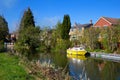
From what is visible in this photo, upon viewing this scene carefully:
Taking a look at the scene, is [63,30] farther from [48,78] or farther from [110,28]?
[48,78]

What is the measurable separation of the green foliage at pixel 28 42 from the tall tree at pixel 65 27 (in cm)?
764

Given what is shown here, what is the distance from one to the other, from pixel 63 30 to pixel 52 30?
955 cm

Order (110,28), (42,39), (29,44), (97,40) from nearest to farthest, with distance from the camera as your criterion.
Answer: (110,28) < (97,40) < (29,44) < (42,39)

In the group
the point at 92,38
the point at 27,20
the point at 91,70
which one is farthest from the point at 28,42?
the point at 91,70

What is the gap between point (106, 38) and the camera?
4716 centimetres

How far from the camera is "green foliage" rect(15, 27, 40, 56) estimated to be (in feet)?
168

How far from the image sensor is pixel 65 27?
2491 inches

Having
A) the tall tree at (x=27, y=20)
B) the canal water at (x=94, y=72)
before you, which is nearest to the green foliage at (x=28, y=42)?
the tall tree at (x=27, y=20)

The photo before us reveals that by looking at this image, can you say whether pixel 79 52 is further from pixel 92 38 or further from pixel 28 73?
pixel 28 73

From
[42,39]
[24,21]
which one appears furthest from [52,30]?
[24,21]

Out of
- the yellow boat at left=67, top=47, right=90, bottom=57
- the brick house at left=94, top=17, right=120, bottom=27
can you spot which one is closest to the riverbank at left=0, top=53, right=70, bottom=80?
the yellow boat at left=67, top=47, right=90, bottom=57

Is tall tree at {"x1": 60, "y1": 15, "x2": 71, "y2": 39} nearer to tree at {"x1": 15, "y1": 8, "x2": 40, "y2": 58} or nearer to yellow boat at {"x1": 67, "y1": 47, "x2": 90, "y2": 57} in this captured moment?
tree at {"x1": 15, "y1": 8, "x2": 40, "y2": 58}

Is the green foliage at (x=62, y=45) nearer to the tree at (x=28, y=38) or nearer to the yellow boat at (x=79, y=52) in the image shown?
the tree at (x=28, y=38)

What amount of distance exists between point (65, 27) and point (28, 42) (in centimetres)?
1221
